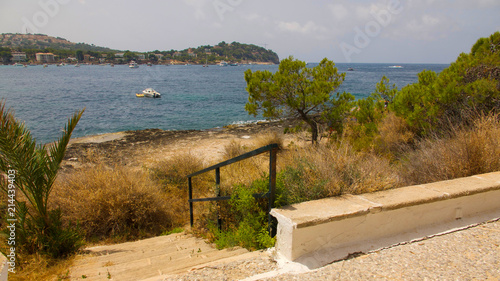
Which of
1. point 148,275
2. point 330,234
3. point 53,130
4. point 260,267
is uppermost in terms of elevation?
point 330,234

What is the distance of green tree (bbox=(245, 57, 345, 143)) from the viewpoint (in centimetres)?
1061

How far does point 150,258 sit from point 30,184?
5.62ft

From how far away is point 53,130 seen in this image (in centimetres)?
2266

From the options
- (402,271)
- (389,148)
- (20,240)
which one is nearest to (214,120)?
(389,148)

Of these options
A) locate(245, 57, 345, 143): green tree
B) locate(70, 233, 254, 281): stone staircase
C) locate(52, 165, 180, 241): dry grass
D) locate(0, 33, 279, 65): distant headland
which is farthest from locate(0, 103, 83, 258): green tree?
locate(0, 33, 279, 65): distant headland

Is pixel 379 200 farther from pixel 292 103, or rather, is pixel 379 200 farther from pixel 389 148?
pixel 292 103

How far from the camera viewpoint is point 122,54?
178 metres

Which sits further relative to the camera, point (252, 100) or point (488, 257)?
point (252, 100)

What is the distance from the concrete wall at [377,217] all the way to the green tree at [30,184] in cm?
299

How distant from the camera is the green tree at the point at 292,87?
10.6 m

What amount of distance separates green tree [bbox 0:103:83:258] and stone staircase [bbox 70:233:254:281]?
0.40 metres

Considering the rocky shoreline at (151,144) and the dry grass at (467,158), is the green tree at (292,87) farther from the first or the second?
the dry grass at (467,158)

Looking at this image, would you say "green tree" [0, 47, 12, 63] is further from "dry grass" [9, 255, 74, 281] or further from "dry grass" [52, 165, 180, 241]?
"dry grass" [9, 255, 74, 281]

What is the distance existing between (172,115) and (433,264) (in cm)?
2816
